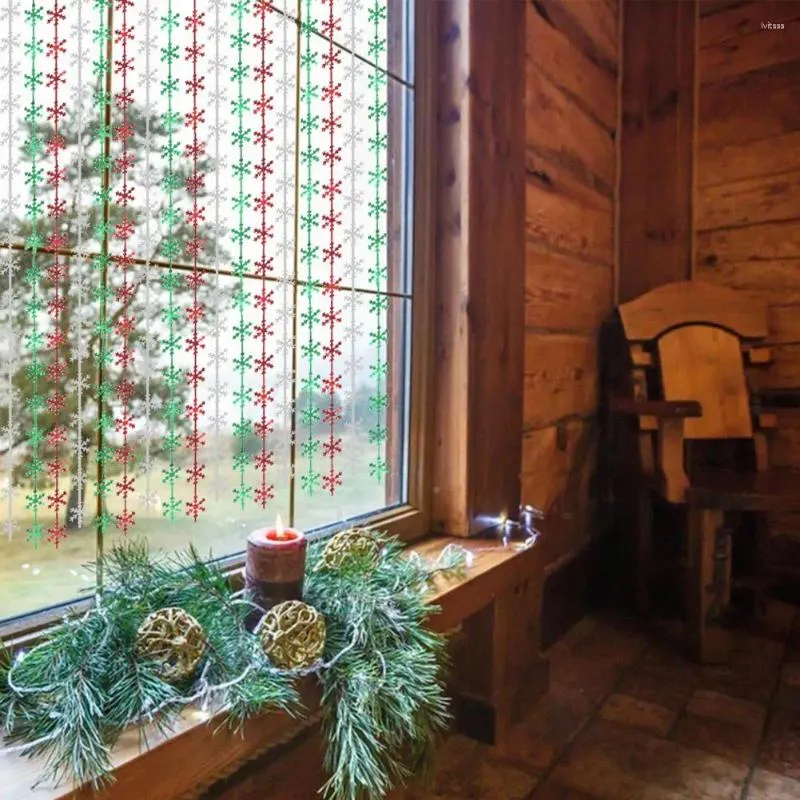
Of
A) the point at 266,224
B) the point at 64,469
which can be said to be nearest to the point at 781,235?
the point at 266,224

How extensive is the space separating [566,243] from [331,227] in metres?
1.01

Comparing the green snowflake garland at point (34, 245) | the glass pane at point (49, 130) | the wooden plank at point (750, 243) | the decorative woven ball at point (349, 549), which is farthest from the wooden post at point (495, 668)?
the wooden plank at point (750, 243)

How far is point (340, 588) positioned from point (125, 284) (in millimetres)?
583

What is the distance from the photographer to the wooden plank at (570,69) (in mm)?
1811

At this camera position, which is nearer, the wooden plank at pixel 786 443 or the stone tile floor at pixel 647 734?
the stone tile floor at pixel 647 734

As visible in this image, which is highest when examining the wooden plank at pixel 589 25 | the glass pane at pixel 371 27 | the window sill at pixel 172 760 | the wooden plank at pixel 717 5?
the wooden plank at pixel 717 5

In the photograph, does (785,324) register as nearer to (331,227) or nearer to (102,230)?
(331,227)

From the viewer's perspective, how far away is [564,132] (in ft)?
6.56

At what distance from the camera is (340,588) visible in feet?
3.42

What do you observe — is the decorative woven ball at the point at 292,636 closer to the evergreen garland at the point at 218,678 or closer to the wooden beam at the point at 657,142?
the evergreen garland at the point at 218,678

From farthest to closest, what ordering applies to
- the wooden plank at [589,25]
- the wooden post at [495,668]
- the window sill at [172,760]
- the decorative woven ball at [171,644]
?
the wooden plank at [589,25] → the wooden post at [495,668] → the decorative woven ball at [171,644] → the window sill at [172,760]

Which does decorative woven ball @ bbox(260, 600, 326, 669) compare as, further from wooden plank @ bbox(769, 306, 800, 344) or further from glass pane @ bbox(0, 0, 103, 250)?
wooden plank @ bbox(769, 306, 800, 344)

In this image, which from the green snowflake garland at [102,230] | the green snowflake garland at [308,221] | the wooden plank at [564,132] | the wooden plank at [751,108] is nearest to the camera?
the green snowflake garland at [102,230]

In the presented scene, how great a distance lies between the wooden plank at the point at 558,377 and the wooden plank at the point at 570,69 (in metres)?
0.78
